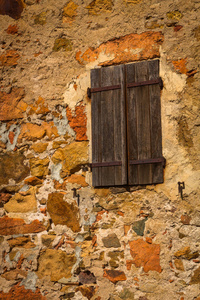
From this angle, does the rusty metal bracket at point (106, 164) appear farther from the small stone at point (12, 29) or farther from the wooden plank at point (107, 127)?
the small stone at point (12, 29)

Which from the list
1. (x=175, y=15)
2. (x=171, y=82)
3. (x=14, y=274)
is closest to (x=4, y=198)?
(x=14, y=274)

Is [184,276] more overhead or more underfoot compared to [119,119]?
more underfoot

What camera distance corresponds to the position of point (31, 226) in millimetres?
3955

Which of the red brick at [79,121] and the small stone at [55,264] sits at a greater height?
the red brick at [79,121]

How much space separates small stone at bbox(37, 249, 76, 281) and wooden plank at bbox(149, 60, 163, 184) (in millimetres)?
1188

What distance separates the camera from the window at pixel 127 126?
11.7 feet

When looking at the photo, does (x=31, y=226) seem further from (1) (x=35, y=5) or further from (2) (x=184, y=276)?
(1) (x=35, y=5)

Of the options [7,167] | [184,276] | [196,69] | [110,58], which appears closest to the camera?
[184,276]

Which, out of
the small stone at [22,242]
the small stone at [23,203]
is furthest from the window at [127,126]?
the small stone at [22,242]

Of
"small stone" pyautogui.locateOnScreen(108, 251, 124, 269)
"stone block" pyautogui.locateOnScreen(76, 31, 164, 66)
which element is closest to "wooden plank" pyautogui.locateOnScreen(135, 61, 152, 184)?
"stone block" pyautogui.locateOnScreen(76, 31, 164, 66)

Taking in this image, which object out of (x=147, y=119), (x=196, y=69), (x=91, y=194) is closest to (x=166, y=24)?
(x=196, y=69)

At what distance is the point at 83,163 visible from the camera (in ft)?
12.6

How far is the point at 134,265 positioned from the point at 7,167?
5.82ft

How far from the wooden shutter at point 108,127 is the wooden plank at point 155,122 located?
0.28 m
